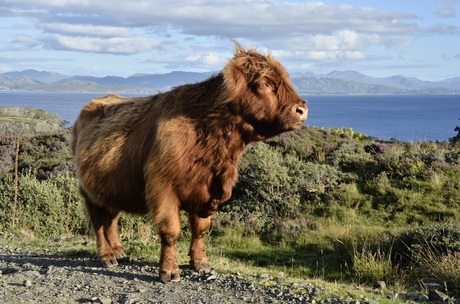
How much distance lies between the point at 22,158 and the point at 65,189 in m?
6.52

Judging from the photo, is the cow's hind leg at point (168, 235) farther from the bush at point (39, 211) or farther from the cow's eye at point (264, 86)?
the bush at point (39, 211)

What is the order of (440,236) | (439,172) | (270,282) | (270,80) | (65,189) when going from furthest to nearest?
1. (439,172)
2. (65,189)
3. (440,236)
4. (270,282)
5. (270,80)

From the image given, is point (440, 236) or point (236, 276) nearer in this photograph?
point (236, 276)

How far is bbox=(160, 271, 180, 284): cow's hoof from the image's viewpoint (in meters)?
5.92

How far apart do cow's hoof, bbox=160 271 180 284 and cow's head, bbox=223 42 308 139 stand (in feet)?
6.03

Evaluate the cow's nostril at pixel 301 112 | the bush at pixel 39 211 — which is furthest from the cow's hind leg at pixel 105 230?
the bush at pixel 39 211

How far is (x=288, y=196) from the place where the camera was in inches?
545

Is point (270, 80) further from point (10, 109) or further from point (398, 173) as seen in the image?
point (10, 109)

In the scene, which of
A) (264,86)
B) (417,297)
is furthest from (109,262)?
(417,297)

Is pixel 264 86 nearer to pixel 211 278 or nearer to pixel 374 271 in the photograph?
pixel 211 278

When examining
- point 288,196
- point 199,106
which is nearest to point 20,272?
point 199,106

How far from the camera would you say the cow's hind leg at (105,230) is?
685cm

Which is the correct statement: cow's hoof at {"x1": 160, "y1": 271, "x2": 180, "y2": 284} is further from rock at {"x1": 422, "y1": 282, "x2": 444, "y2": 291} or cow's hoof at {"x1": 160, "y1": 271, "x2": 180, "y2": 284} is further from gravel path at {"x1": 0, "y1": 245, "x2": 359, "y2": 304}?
rock at {"x1": 422, "y1": 282, "x2": 444, "y2": 291}

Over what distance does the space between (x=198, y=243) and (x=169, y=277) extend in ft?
2.16
